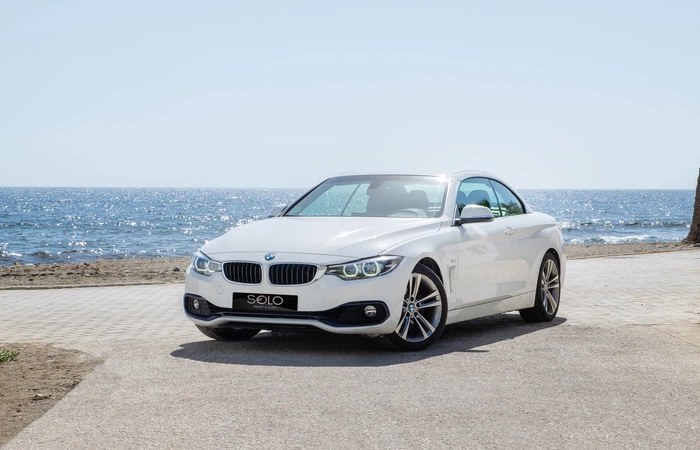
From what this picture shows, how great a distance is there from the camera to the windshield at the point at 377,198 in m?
9.08

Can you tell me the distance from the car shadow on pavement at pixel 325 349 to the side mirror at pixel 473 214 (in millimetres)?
1101

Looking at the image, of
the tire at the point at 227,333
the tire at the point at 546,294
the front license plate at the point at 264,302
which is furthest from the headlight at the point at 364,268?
the tire at the point at 546,294

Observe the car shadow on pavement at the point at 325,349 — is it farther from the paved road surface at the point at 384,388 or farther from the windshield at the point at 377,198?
the windshield at the point at 377,198

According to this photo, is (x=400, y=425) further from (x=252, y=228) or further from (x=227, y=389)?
(x=252, y=228)

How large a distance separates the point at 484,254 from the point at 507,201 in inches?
52.2

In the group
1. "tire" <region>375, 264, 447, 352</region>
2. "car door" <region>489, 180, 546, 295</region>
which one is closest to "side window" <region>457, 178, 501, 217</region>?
"car door" <region>489, 180, 546, 295</region>

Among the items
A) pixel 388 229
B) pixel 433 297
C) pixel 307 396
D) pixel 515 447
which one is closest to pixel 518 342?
pixel 433 297

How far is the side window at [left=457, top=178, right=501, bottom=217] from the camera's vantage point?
9.39m

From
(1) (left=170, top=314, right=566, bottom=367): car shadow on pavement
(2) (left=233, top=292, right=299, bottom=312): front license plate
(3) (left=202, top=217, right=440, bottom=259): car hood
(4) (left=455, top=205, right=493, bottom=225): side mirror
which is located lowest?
(1) (left=170, top=314, right=566, bottom=367): car shadow on pavement

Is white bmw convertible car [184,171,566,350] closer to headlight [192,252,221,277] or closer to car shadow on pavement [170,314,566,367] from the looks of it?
headlight [192,252,221,277]

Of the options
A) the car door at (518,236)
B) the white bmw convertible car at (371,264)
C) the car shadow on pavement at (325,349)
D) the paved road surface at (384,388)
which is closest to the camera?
the paved road surface at (384,388)

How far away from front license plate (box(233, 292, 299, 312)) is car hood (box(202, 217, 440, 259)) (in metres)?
0.38

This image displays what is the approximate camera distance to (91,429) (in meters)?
5.49

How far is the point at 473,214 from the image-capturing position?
8844mm
